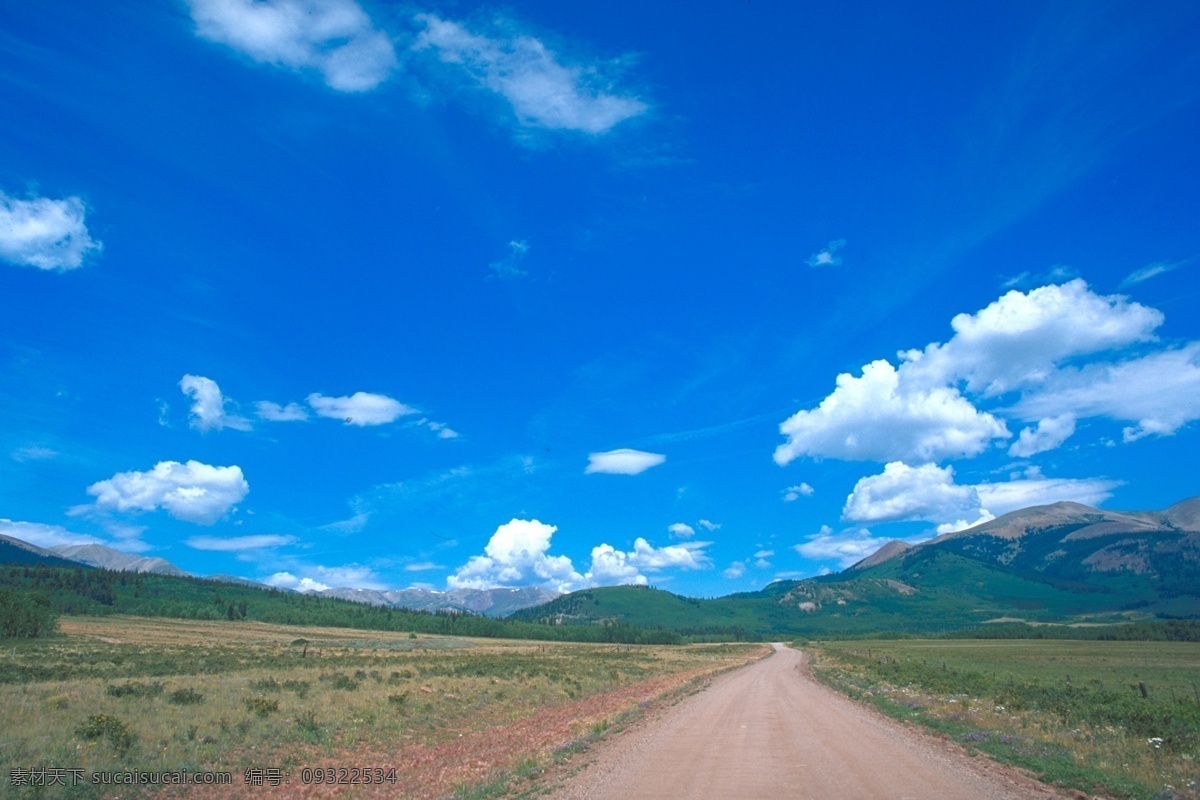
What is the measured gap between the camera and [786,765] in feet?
48.3

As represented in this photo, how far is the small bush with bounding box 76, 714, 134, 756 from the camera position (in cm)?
1532

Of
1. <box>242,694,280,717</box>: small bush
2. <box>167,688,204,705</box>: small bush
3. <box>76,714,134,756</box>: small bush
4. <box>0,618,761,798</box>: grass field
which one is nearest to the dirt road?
<box>0,618,761,798</box>: grass field

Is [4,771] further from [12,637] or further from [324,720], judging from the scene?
[12,637]

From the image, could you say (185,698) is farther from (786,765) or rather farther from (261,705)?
(786,765)

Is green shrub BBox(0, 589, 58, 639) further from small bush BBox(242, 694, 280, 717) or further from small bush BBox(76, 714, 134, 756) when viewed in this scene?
small bush BBox(76, 714, 134, 756)

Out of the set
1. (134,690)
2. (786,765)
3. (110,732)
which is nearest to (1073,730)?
(786,765)

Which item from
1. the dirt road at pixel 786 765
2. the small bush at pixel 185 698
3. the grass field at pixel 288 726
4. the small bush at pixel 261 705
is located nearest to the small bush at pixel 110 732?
the grass field at pixel 288 726

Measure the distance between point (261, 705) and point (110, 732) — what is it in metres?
6.12

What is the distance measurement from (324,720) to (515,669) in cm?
2655

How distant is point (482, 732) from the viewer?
73.6 ft

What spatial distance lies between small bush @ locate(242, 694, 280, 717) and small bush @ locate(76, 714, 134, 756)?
4639mm

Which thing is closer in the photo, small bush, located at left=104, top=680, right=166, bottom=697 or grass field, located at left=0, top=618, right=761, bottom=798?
grass field, located at left=0, top=618, right=761, bottom=798

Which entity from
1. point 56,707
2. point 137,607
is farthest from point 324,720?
point 137,607

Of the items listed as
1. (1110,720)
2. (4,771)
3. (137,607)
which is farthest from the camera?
(137,607)
